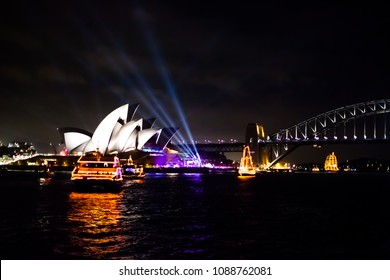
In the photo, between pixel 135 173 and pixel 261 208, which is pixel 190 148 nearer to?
pixel 135 173

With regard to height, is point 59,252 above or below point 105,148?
below

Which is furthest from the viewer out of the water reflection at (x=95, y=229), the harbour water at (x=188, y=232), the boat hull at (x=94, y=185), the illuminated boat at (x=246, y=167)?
the illuminated boat at (x=246, y=167)

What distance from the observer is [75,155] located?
138m

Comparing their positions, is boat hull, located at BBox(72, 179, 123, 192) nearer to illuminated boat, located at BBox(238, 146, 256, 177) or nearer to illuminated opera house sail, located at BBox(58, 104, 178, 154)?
illuminated opera house sail, located at BBox(58, 104, 178, 154)

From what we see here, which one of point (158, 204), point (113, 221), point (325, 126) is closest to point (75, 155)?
point (325, 126)

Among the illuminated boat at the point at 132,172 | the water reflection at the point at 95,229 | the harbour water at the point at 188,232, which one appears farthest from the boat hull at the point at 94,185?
the illuminated boat at the point at 132,172

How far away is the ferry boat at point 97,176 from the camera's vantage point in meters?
46.3

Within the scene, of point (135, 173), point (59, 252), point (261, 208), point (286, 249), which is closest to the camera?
point (59, 252)

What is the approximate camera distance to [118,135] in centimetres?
10400

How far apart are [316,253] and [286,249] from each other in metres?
1.04

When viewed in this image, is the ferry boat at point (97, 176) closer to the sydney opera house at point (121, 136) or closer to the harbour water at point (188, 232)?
the harbour water at point (188, 232)

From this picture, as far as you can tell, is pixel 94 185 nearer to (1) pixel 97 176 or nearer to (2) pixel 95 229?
(1) pixel 97 176

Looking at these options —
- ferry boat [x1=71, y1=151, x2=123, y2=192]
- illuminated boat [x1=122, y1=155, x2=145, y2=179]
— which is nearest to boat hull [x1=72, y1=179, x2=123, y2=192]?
ferry boat [x1=71, y1=151, x2=123, y2=192]

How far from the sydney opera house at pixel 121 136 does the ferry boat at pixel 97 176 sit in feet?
154
